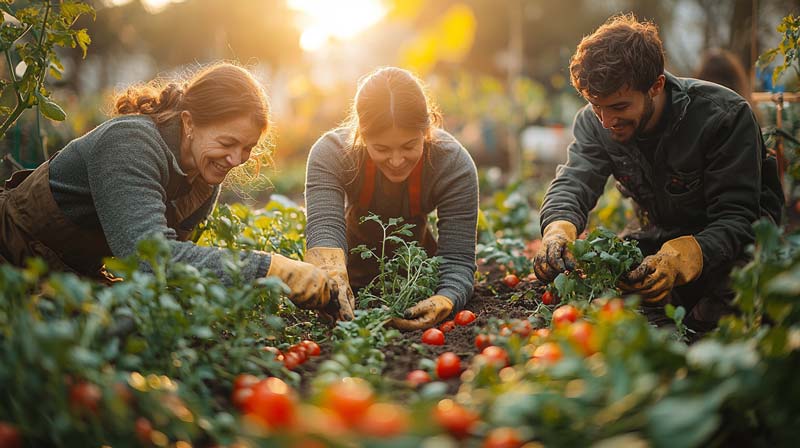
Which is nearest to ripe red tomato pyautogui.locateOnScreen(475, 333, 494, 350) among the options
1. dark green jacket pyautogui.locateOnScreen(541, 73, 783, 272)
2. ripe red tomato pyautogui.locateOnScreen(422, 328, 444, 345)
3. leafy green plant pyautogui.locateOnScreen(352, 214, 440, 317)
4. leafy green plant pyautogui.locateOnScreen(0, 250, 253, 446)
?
ripe red tomato pyautogui.locateOnScreen(422, 328, 444, 345)

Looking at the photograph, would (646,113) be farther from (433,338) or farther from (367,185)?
(433,338)

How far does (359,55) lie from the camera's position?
31.3 meters

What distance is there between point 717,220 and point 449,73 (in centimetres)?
1772

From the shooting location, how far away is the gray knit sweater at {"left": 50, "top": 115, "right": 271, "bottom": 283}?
1.93 m

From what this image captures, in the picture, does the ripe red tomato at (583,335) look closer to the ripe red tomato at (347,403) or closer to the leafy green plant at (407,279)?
the ripe red tomato at (347,403)

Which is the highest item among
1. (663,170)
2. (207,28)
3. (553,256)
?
(207,28)

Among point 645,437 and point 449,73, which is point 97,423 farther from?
point 449,73

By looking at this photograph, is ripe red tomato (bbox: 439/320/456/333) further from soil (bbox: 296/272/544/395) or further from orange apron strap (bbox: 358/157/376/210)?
orange apron strap (bbox: 358/157/376/210)

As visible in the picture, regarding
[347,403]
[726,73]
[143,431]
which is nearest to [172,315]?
[143,431]

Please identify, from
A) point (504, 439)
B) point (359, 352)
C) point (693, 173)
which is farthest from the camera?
point (693, 173)

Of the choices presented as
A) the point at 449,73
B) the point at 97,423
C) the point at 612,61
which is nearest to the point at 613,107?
the point at 612,61

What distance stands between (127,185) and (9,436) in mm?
1026

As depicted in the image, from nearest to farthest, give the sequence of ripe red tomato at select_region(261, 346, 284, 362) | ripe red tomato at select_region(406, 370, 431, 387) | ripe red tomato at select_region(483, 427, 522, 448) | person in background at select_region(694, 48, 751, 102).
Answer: ripe red tomato at select_region(483, 427, 522, 448) < ripe red tomato at select_region(406, 370, 431, 387) < ripe red tomato at select_region(261, 346, 284, 362) < person in background at select_region(694, 48, 751, 102)

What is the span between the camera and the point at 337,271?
89.5 inches
